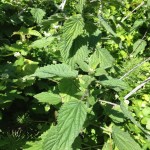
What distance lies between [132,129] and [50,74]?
0.95 m

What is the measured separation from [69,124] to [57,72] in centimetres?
30

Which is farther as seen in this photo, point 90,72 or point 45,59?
point 45,59

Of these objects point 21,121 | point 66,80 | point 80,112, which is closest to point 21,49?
point 21,121

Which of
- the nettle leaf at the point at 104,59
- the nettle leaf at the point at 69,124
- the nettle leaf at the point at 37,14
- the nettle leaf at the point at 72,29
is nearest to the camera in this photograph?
the nettle leaf at the point at 69,124

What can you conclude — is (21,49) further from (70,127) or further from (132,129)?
(70,127)

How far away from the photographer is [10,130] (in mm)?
2398

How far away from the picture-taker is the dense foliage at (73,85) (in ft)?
4.72

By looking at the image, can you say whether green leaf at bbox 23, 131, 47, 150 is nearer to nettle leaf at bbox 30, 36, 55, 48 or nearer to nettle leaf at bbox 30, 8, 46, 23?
nettle leaf at bbox 30, 36, 55, 48

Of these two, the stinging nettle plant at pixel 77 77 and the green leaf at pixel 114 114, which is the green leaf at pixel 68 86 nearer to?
the stinging nettle plant at pixel 77 77

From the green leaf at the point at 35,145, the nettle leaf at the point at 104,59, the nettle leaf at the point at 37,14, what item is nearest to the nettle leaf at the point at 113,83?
the nettle leaf at the point at 104,59

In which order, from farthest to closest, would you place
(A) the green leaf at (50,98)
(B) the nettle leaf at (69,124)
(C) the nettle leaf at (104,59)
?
1. (A) the green leaf at (50,98)
2. (C) the nettle leaf at (104,59)
3. (B) the nettle leaf at (69,124)

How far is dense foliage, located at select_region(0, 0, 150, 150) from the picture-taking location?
1438mm

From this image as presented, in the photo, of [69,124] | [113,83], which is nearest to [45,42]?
[113,83]

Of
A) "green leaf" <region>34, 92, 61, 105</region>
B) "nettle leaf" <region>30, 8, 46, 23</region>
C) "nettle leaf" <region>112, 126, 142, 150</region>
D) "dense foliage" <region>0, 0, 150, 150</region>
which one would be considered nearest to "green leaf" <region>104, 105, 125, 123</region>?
"dense foliage" <region>0, 0, 150, 150</region>
